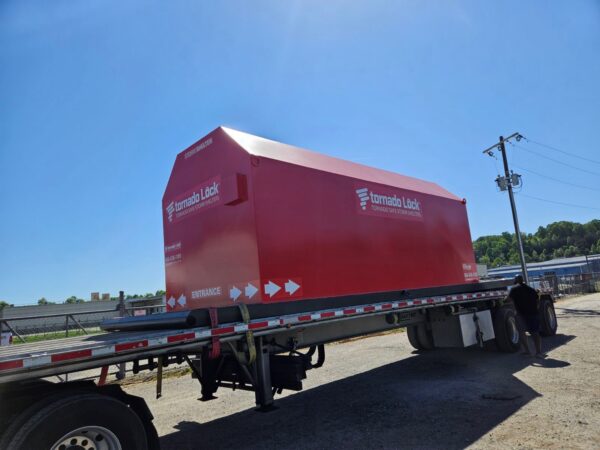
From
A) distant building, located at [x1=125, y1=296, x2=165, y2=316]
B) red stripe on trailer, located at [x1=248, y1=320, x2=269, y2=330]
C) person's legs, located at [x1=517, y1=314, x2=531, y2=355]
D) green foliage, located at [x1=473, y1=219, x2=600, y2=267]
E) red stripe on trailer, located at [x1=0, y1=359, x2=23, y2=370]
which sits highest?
green foliage, located at [x1=473, y1=219, x2=600, y2=267]

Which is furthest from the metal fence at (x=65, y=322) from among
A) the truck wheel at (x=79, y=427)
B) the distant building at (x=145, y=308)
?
the truck wheel at (x=79, y=427)

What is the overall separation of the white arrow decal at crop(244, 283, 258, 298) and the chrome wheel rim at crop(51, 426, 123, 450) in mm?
2122

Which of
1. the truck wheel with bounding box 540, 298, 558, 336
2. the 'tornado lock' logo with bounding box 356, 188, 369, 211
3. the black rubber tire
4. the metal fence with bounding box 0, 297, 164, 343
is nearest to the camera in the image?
the 'tornado lock' logo with bounding box 356, 188, 369, 211

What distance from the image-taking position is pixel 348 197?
6234 mm

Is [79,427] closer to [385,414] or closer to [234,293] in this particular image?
[234,293]

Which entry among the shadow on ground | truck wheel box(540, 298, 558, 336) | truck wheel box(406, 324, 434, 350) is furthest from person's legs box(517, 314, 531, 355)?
truck wheel box(540, 298, 558, 336)

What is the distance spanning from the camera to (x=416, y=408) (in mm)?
5699

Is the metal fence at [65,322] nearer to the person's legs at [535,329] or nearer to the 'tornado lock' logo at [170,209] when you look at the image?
the 'tornado lock' logo at [170,209]

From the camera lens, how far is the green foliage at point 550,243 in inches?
4532

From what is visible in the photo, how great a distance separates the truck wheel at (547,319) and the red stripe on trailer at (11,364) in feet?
38.6

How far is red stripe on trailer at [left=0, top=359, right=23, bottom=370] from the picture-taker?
2645 millimetres

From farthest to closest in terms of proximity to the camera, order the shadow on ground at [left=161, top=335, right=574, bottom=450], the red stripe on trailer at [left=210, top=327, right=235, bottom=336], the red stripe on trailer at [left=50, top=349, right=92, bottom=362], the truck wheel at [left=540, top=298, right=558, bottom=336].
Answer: the truck wheel at [left=540, top=298, right=558, bottom=336] < the shadow on ground at [left=161, top=335, right=574, bottom=450] < the red stripe on trailer at [left=210, top=327, right=235, bottom=336] < the red stripe on trailer at [left=50, top=349, right=92, bottom=362]

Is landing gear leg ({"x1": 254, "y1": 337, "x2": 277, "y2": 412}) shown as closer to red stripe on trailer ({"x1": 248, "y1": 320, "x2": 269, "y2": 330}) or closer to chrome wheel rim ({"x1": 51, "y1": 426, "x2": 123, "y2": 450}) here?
red stripe on trailer ({"x1": 248, "y1": 320, "x2": 269, "y2": 330})

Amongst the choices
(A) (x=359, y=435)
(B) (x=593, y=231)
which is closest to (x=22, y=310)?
(A) (x=359, y=435)
